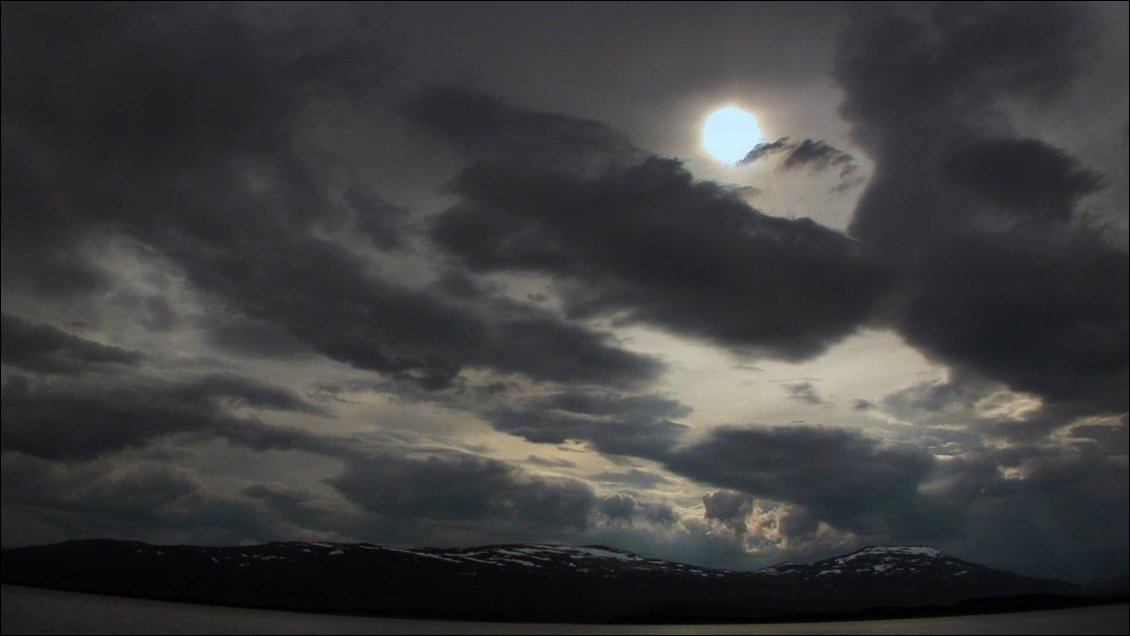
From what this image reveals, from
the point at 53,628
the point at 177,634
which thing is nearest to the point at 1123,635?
the point at 177,634

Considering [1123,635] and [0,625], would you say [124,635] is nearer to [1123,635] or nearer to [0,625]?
[0,625]

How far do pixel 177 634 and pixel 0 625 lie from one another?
38710 millimetres

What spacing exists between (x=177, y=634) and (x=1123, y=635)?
799 feet

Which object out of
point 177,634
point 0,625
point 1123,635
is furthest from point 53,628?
point 1123,635

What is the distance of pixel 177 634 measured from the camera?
643ft

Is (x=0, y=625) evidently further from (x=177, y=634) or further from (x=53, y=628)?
(x=177, y=634)

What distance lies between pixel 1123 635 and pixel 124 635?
24702 centimetres

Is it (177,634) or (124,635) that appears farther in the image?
(177,634)

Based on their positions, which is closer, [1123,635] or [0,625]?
[0,625]

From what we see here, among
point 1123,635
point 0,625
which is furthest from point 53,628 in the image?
point 1123,635

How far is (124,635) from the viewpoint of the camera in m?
177

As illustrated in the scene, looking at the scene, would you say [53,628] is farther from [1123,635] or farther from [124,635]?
[1123,635]

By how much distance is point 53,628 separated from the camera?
588ft

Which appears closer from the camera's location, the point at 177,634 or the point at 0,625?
the point at 0,625
